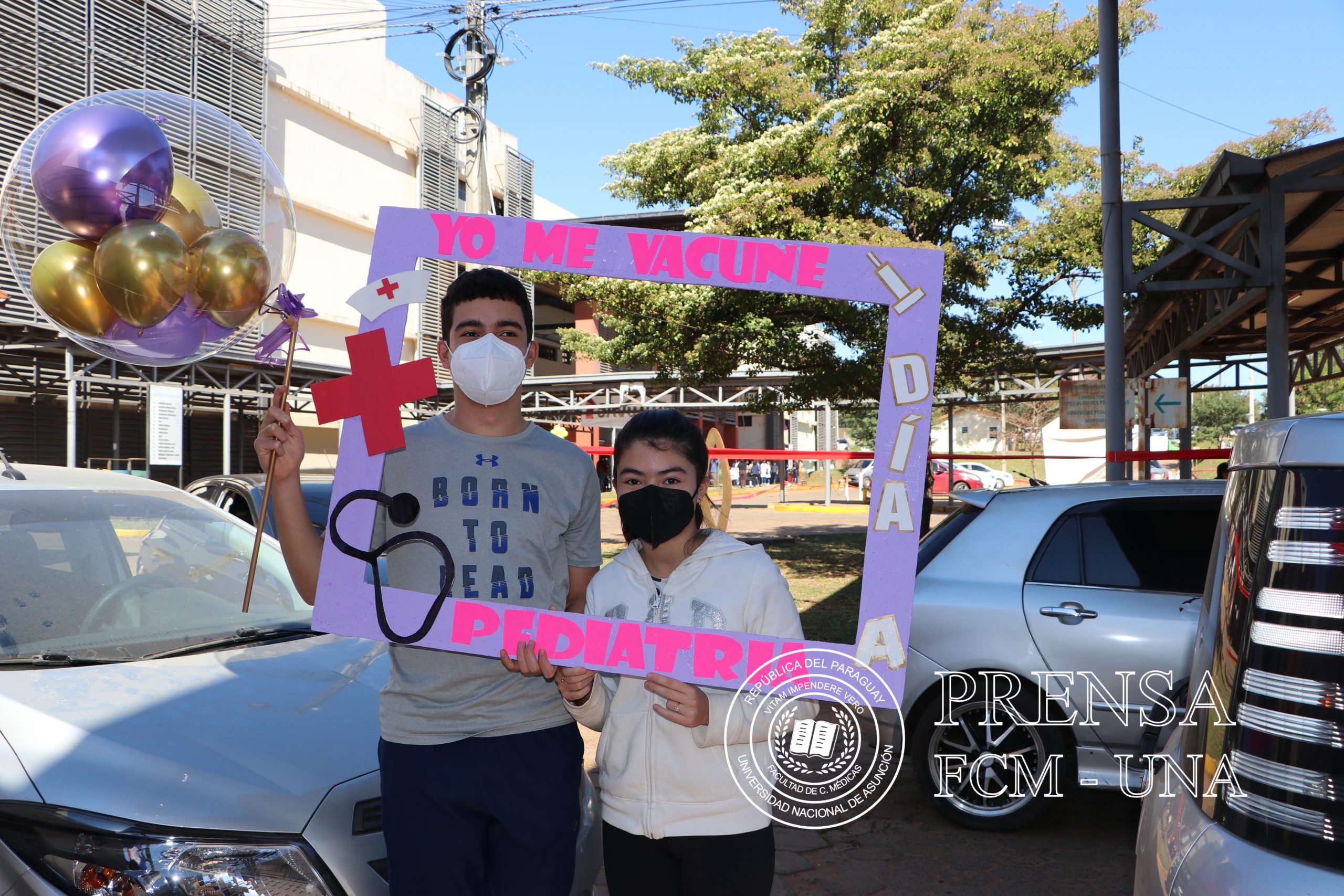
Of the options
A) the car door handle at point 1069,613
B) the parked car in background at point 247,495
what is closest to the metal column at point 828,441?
the parked car in background at point 247,495

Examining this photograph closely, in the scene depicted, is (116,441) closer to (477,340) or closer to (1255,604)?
(477,340)

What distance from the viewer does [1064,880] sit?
12.6 ft

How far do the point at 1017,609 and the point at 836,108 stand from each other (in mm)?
7021

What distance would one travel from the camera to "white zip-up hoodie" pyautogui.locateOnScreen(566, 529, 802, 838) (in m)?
2.00

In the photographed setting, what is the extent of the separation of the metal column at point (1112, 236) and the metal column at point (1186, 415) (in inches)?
162

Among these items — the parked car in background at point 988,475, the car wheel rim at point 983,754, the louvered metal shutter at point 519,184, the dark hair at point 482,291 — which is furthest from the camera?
the parked car in background at point 988,475

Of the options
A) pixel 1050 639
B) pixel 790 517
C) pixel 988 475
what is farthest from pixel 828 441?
pixel 988 475

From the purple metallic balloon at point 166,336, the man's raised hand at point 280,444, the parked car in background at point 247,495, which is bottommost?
the parked car in background at point 247,495

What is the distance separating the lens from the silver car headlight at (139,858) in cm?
203

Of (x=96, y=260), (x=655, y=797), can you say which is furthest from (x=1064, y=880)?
(x=96, y=260)

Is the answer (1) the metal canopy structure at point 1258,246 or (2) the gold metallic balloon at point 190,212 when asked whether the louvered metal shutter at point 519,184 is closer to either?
(1) the metal canopy structure at point 1258,246

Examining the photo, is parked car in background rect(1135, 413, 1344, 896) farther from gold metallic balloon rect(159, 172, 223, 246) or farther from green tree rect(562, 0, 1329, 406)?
green tree rect(562, 0, 1329, 406)

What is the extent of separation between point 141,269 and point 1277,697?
243 cm

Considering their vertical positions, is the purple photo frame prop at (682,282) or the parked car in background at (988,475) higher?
the purple photo frame prop at (682,282)
